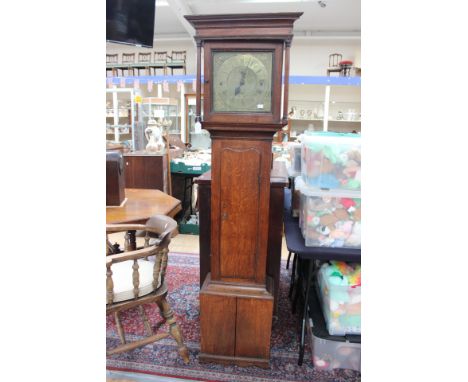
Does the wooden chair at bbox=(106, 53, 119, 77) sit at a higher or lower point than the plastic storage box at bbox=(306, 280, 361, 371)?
higher

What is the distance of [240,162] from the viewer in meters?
1.46

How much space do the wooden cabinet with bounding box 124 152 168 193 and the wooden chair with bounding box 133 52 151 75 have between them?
4.90 metres

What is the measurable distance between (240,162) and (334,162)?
44 centimetres

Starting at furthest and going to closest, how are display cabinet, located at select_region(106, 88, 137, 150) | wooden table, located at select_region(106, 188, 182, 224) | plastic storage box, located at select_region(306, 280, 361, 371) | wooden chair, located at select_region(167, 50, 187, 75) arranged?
1. wooden chair, located at select_region(167, 50, 187, 75)
2. display cabinet, located at select_region(106, 88, 137, 150)
3. wooden table, located at select_region(106, 188, 182, 224)
4. plastic storage box, located at select_region(306, 280, 361, 371)

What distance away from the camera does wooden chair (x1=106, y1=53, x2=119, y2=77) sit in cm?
786

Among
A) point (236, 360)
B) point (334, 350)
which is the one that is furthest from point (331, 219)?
point (236, 360)

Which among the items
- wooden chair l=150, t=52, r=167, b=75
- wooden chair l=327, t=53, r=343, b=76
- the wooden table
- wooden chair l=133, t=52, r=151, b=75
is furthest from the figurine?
wooden chair l=327, t=53, r=343, b=76

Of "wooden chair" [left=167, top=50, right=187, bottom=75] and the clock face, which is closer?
the clock face

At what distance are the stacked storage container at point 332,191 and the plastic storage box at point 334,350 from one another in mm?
484

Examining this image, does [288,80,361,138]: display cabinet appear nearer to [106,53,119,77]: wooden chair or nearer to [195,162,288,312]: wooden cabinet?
[106,53,119,77]: wooden chair
